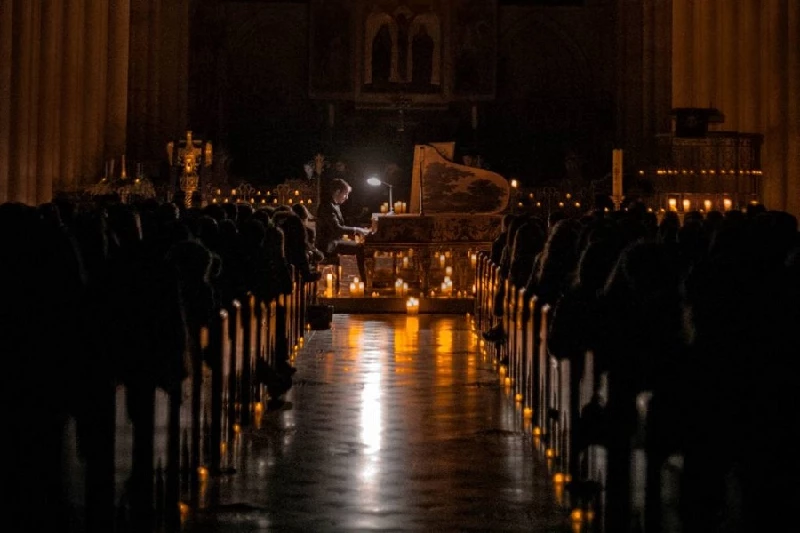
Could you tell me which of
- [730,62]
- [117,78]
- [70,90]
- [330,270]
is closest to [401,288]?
[330,270]

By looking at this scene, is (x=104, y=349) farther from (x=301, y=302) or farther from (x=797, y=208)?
(x=797, y=208)

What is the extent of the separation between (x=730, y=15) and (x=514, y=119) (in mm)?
13351

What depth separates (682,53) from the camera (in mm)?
35875

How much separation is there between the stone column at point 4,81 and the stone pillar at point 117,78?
10.7 m

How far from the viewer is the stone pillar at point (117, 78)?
113 ft

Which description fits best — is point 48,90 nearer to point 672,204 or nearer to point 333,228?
point 333,228

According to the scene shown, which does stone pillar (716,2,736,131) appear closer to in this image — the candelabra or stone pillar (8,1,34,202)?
the candelabra

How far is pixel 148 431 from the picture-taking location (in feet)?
25.7

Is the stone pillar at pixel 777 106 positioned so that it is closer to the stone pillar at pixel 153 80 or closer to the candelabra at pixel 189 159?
the candelabra at pixel 189 159

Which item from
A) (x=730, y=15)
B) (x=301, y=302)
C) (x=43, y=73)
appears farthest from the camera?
(x=730, y=15)

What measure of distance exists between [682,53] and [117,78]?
44.6ft

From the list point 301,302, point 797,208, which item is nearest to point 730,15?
point 797,208

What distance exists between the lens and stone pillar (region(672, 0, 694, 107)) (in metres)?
35.4

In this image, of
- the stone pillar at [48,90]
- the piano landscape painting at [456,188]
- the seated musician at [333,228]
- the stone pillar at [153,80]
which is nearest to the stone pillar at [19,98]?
the stone pillar at [48,90]
